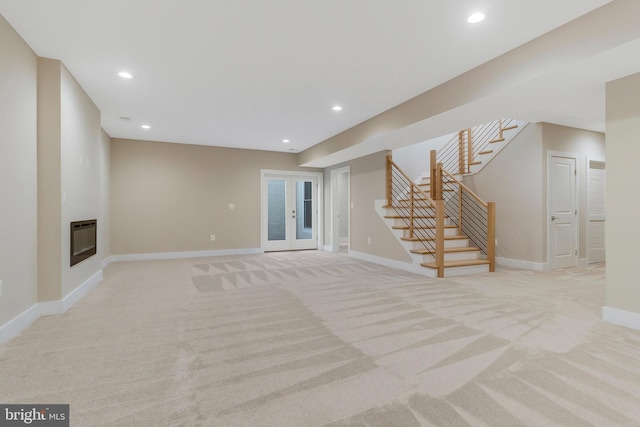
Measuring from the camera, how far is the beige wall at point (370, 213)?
6039 mm

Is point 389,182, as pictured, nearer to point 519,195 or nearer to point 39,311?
point 519,195

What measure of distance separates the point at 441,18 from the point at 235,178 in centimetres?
609

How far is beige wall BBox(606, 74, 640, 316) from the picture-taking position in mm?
2777

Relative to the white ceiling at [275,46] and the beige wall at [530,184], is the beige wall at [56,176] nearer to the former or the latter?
the white ceiling at [275,46]

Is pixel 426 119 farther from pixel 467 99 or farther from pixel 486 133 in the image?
pixel 486 133

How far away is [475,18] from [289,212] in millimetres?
6439

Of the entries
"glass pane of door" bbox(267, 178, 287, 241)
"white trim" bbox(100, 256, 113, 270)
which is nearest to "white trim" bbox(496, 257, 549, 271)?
"glass pane of door" bbox(267, 178, 287, 241)

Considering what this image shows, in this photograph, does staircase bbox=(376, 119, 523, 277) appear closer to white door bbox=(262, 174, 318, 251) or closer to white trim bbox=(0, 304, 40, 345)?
white door bbox=(262, 174, 318, 251)

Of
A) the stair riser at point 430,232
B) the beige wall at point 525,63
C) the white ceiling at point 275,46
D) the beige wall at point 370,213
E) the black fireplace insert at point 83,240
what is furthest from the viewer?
the beige wall at point 370,213

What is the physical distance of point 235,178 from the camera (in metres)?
7.74

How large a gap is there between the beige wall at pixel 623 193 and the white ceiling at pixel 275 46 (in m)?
0.28

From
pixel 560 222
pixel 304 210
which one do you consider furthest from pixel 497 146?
pixel 304 210

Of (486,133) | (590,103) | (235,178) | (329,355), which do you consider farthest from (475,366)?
(235,178)

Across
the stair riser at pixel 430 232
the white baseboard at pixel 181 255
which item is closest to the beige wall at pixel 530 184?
the stair riser at pixel 430 232
